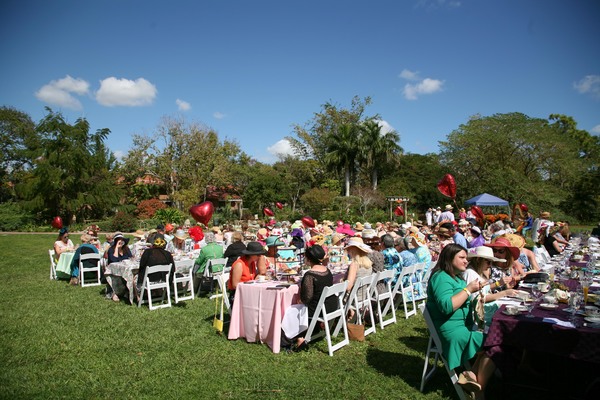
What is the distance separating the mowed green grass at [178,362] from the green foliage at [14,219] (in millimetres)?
26324

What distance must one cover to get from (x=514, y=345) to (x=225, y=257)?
6.03 metres

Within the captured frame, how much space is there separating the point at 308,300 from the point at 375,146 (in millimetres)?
37706

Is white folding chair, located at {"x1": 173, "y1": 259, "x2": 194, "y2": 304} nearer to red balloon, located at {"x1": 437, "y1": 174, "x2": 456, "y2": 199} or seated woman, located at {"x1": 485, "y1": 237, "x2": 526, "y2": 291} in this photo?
seated woman, located at {"x1": 485, "y1": 237, "x2": 526, "y2": 291}

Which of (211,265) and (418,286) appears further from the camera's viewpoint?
(211,265)

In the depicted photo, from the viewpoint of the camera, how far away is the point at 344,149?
135 ft

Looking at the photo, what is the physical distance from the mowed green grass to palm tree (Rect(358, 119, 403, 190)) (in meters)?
35.5

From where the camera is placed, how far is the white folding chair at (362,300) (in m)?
5.68

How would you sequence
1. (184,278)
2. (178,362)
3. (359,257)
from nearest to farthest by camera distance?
1. (178,362)
2. (359,257)
3. (184,278)

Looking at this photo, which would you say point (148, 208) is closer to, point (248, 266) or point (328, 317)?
point (248, 266)

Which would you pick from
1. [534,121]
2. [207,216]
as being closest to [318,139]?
[534,121]

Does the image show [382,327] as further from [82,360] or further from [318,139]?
[318,139]

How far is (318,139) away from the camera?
49.2 meters

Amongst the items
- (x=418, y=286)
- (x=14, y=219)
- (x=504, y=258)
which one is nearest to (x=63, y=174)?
(x=14, y=219)

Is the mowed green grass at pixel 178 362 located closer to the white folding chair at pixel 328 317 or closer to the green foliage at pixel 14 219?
the white folding chair at pixel 328 317
